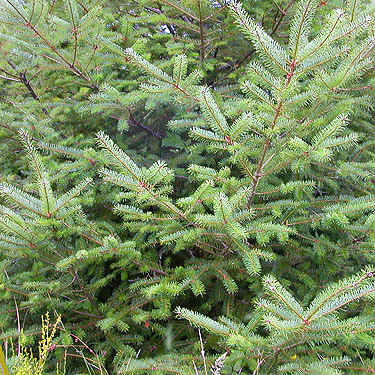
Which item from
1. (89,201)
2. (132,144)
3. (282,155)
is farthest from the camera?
(132,144)

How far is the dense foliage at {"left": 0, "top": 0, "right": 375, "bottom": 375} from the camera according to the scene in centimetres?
166

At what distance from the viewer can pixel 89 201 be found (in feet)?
7.39

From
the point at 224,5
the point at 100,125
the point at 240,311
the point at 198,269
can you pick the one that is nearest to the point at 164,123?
the point at 100,125

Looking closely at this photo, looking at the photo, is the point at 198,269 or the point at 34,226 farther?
the point at 198,269

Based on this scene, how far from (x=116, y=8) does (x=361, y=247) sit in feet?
10.1

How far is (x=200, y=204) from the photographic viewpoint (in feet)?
6.81

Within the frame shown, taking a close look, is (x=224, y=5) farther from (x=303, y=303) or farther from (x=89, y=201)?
(x=303, y=303)

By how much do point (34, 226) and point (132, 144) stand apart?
5.10 feet

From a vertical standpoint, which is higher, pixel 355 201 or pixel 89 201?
pixel 355 201

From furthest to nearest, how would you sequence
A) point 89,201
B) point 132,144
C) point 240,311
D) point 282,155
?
point 132,144 → point 240,311 → point 89,201 → point 282,155

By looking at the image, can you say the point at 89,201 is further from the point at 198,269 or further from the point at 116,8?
the point at 116,8

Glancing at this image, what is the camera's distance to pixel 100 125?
3.35m

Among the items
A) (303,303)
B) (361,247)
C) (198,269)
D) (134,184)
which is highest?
(361,247)

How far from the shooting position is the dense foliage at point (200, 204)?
1656mm
